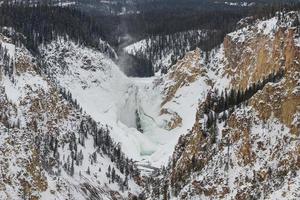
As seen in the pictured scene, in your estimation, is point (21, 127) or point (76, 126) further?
point (76, 126)

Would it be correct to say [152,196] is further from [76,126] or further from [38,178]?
[76,126]

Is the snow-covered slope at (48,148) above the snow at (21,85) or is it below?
below

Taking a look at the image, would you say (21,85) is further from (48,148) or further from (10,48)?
(48,148)

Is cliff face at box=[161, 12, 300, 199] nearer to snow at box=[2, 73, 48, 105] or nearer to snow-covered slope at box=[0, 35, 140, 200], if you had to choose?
snow-covered slope at box=[0, 35, 140, 200]

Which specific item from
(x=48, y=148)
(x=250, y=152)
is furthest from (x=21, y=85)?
(x=250, y=152)

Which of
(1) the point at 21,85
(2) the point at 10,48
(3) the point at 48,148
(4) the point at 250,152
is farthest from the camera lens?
(2) the point at 10,48

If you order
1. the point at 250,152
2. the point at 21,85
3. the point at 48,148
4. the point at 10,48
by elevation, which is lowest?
the point at 48,148

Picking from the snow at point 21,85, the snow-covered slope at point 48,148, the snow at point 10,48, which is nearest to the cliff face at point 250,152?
the snow-covered slope at point 48,148

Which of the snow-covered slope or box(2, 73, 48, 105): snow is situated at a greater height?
box(2, 73, 48, 105): snow

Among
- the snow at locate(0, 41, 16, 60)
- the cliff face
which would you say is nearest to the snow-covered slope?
the snow at locate(0, 41, 16, 60)

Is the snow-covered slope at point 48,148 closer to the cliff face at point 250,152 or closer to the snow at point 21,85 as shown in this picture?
the snow at point 21,85

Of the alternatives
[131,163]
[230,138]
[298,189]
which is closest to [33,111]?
[131,163]
